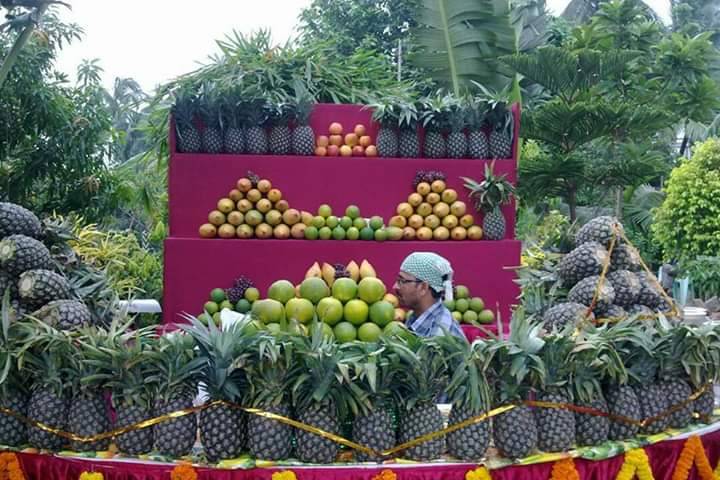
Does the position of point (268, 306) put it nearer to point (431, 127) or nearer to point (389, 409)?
point (389, 409)

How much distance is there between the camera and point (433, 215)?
6984 millimetres

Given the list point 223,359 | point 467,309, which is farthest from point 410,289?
point 467,309

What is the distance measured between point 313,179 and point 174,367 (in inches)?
176

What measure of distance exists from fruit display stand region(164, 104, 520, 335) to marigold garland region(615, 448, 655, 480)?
13.0 feet

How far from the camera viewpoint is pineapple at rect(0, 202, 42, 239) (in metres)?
3.37

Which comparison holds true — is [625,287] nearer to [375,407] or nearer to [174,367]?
[375,407]

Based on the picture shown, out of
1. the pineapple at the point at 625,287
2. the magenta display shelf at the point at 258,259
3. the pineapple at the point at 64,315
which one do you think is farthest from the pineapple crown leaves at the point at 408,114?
the pineapple at the point at 64,315

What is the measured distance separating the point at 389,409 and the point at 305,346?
38 cm

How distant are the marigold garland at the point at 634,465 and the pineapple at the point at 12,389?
217 cm

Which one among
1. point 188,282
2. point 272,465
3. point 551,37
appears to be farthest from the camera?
point 551,37

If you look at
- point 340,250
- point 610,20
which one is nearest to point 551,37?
point 610,20

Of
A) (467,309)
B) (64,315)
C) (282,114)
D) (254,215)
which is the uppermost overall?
(282,114)

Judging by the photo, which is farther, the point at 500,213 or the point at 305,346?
the point at 500,213

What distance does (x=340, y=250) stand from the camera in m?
6.84
